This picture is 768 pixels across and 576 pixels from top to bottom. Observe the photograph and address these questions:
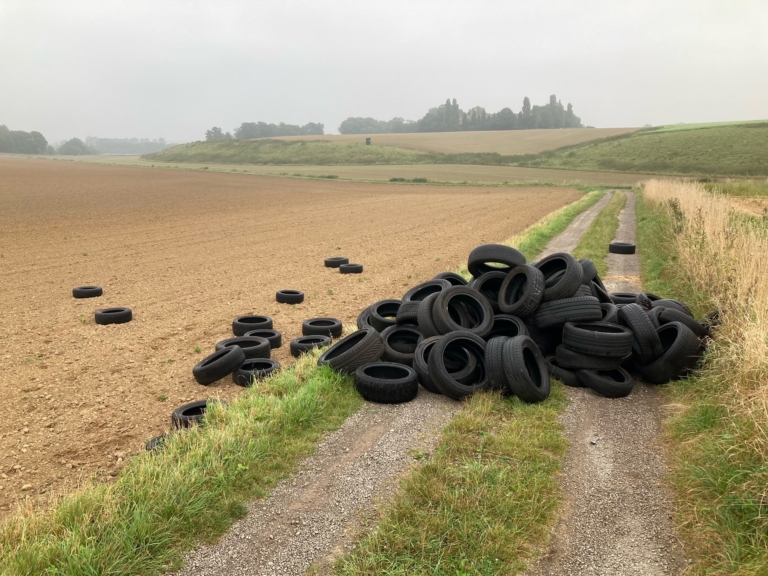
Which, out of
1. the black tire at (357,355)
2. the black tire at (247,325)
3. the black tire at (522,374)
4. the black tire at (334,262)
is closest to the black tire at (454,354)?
the black tire at (522,374)

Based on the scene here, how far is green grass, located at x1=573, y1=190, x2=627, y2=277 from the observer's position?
18123 millimetres

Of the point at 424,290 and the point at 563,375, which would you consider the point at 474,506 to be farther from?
the point at 424,290

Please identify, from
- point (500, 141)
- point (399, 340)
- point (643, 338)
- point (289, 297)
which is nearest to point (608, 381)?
point (643, 338)

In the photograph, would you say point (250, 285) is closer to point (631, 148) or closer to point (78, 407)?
point (78, 407)

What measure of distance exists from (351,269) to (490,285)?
755 centimetres

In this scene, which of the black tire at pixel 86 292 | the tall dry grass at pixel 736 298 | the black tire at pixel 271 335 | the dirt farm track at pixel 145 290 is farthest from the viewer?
the black tire at pixel 86 292

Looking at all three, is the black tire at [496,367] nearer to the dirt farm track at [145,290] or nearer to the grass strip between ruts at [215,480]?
the grass strip between ruts at [215,480]

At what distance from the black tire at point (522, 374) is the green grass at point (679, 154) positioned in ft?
246

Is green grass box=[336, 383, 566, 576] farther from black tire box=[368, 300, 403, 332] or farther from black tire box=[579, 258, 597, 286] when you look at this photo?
black tire box=[579, 258, 597, 286]

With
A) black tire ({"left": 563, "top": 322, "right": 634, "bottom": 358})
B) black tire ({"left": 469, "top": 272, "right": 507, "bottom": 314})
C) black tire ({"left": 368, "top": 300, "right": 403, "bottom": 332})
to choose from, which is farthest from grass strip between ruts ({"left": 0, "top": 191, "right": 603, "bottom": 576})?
black tire ({"left": 469, "top": 272, "right": 507, "bottom": 314})

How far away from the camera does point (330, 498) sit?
5078 mm

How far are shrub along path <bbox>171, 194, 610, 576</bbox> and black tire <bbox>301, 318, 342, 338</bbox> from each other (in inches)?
141

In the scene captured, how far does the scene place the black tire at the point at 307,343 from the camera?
962cm

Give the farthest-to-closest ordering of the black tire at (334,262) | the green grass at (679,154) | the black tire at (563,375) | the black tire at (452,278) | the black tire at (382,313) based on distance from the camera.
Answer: the green grass at (679,154)
the black tire at (334,262)
the black tire at (452,278)
the black tire at (382,313)
the black tire at (563,375)
